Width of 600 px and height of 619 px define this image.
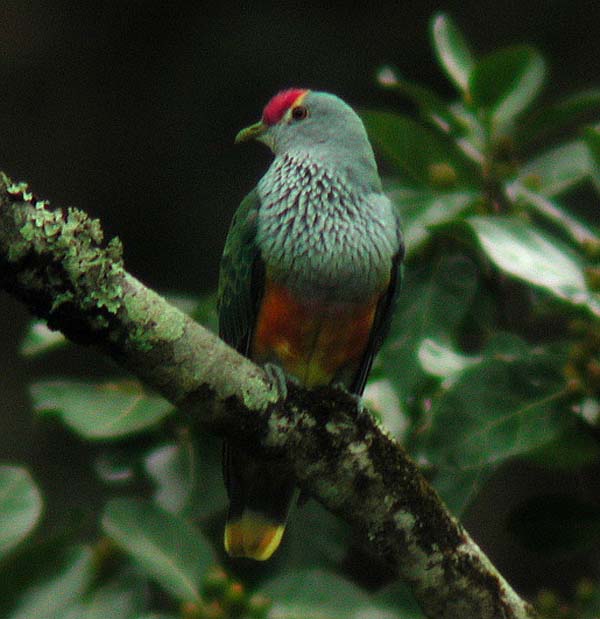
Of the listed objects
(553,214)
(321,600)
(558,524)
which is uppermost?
(553,214)

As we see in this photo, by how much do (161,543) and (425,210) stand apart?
1103 mm

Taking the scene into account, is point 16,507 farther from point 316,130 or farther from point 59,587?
point 316,130

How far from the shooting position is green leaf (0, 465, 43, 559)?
9.14 feet

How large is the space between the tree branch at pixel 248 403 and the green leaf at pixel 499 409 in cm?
47

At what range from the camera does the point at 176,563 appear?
2.72 m

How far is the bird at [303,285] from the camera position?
283 centimetres

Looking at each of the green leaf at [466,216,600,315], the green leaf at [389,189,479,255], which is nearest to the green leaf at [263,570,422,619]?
the green leaf at [466,216,600,315]

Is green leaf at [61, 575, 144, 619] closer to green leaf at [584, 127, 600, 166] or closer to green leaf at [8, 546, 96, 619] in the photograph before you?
green leaf at [8, 546, 96, 619]

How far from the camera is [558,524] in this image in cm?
305

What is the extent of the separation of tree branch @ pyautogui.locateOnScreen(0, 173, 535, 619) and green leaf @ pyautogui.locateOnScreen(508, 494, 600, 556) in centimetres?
75

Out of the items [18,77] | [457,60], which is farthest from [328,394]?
[18,77]

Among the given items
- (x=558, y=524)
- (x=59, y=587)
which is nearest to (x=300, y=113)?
(x=558, y=524)

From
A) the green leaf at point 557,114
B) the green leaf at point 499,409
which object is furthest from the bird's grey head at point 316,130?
the green leaf at point 499,409

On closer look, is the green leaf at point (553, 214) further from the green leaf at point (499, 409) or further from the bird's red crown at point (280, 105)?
the bird's red crown at point (280, 105)
